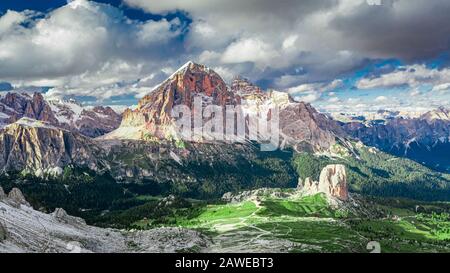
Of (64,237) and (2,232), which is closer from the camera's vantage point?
(2,232)

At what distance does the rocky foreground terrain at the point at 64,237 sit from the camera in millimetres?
114562

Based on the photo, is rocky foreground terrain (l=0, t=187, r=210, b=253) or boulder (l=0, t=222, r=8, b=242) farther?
rocky foreground terrain (l=0, t=187, r=210, b=253)

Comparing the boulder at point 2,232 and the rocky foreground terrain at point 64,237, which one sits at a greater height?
the boulder at point 2,232

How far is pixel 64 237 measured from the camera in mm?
142125

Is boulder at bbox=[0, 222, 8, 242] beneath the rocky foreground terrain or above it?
above

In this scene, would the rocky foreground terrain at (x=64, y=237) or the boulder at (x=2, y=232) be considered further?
the rocky foreground terrain at (x=64, y=237)

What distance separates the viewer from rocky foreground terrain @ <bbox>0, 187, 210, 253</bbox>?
115 metres

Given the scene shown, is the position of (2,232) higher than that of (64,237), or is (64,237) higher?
(2,232)

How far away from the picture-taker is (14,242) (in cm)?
10769
